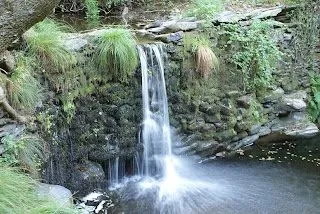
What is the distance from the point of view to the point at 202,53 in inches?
253

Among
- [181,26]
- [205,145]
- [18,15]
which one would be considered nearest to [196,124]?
[205,145]

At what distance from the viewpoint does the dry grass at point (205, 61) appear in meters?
6.43

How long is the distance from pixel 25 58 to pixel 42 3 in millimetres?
1523

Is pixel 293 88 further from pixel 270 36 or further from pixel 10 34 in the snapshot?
pixel 10 34

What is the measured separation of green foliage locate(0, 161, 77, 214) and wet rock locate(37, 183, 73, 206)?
0.10m

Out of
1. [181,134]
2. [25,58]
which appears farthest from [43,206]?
[181,134]

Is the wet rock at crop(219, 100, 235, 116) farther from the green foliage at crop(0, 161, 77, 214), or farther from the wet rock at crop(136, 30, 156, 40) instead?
the green foliage at crop(0, 161, 77, 214)

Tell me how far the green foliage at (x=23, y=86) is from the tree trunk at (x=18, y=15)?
46.2 inches

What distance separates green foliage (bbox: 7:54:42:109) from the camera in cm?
469

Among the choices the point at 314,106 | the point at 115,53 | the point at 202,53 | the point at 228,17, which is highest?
the point at 228,17

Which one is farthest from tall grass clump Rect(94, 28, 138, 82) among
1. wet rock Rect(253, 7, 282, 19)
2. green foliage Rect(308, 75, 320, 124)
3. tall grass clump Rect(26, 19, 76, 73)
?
green foliage Rect(308, 75, 320, 124)

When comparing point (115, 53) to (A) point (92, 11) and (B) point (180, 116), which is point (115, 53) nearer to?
(B) point (180, 116)

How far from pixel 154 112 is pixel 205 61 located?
39.5 inches

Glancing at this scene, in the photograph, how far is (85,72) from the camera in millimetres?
5566
